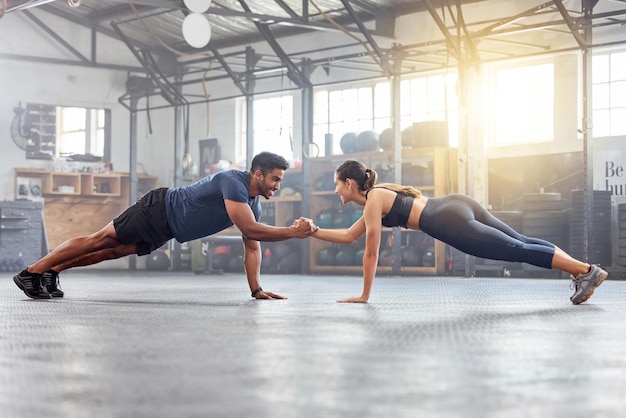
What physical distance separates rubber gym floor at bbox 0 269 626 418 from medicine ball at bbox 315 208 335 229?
774 centimetres

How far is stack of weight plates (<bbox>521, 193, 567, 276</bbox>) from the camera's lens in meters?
10.3

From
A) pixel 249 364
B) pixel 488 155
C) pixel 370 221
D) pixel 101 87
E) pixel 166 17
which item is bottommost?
pixel 249 364

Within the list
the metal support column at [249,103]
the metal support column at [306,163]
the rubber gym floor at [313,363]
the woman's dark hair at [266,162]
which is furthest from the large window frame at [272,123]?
the rubber gym floor at [313,363]

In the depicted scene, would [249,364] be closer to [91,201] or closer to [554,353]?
[554,353]

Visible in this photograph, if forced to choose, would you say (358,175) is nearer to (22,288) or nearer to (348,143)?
(22,288)

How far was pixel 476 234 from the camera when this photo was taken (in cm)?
475

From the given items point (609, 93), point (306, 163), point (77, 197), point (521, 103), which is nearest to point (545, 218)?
point (609, 93)

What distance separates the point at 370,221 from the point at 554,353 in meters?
2.27

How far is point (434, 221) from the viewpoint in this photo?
4836mm

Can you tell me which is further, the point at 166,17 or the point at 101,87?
the point at 101,87

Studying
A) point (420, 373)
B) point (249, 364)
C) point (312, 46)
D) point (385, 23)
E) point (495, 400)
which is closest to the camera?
point (495, 400)

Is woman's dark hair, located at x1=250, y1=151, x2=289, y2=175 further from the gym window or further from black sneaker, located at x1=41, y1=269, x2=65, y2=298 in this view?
the gym window

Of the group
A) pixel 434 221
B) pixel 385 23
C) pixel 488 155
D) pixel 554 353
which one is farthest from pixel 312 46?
pixel 554 353

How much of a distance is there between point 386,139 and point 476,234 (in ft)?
23.4
